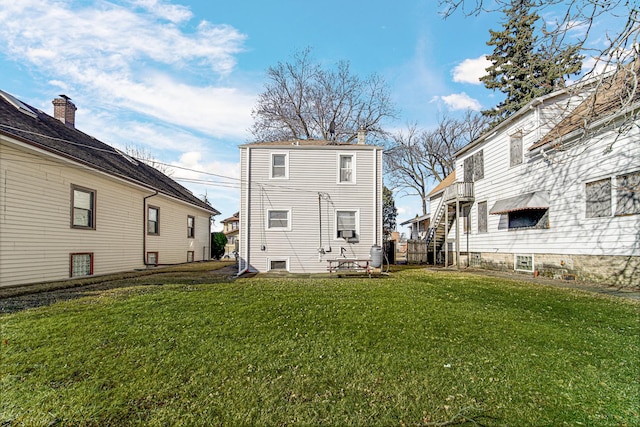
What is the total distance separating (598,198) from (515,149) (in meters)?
4.24

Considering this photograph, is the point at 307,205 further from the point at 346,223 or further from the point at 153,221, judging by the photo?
the point at 153,221

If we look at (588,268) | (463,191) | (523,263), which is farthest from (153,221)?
(588,268)

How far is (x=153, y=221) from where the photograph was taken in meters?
16.0

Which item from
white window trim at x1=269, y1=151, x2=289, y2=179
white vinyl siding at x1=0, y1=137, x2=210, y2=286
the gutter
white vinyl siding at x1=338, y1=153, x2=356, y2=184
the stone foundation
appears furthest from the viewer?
the gutter

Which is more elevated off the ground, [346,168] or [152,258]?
[346,168]

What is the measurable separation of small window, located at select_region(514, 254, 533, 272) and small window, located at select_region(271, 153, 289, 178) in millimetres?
9983

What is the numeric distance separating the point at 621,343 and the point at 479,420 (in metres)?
3.48

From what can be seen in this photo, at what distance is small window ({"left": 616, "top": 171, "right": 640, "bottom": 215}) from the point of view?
29.4 ft

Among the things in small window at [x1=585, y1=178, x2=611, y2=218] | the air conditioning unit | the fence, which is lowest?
the fence

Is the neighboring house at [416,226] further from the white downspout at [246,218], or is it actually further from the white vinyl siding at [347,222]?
the white downspout at [246,218]

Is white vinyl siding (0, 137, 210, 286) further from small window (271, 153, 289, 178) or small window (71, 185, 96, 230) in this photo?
small window (271, 153, 289, 178)

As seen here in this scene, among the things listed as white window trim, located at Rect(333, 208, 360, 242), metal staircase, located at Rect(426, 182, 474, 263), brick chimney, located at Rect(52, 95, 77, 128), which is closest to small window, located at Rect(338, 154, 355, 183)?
white window trim, located at Rect(333, 208, 360, 242)

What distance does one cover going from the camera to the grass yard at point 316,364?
2939mm

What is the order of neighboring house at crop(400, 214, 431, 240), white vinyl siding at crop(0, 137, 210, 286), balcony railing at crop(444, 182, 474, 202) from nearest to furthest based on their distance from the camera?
white vinyl siding at crop(0, 137, 210, 286) → balcony railing at crop(444, 182, 474, 202) → neighboring house at crop(400, 214, 431, 240)
